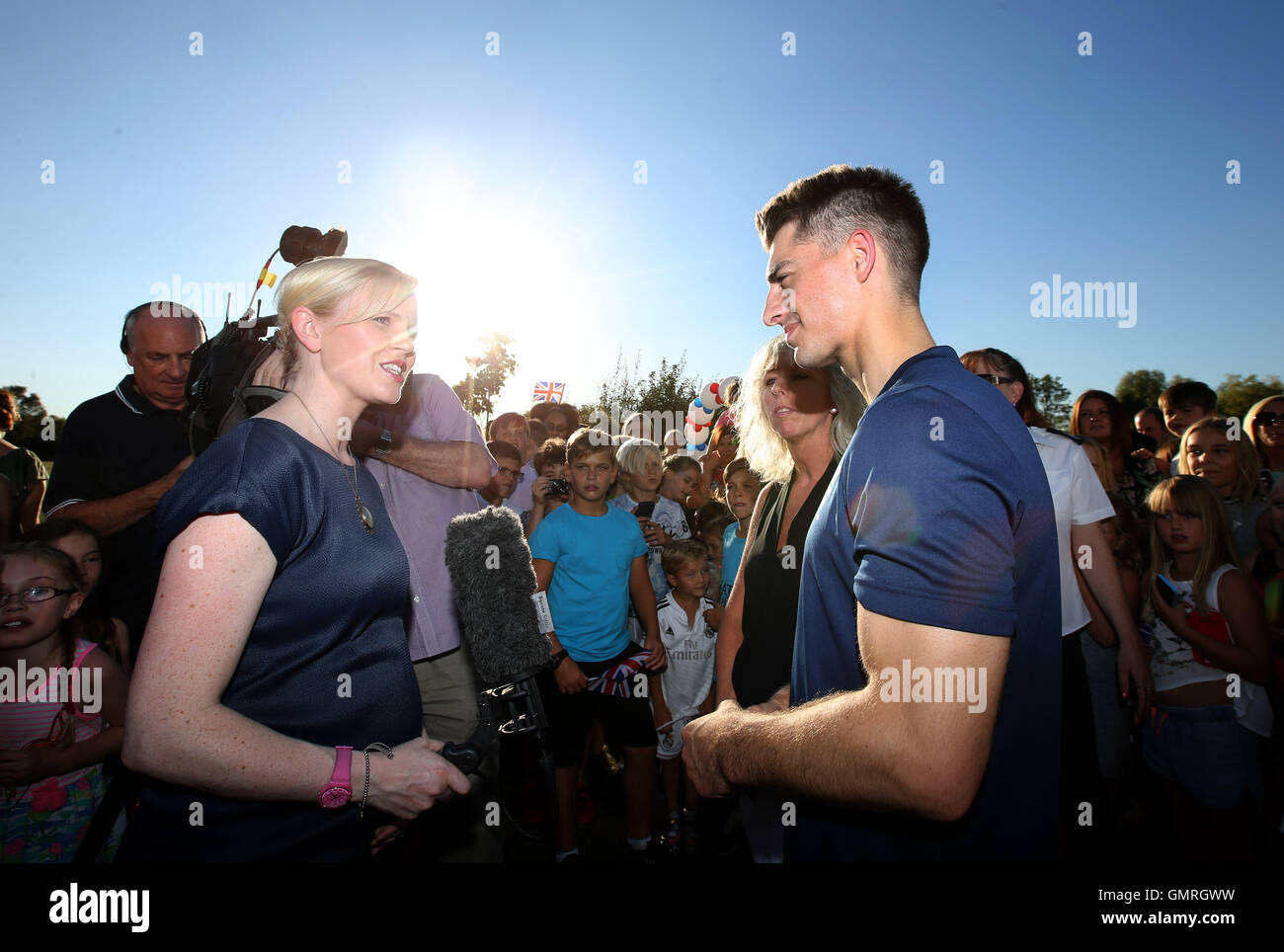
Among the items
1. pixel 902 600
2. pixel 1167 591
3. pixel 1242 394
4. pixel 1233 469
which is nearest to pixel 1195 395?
pixel 1233 469

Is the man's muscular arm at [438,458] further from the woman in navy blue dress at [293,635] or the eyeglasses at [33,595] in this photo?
the eyeglasses at [33,595]

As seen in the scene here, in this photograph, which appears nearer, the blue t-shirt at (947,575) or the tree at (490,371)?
the blue t-shirt at (947,575)

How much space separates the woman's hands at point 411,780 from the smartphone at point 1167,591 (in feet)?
13.1

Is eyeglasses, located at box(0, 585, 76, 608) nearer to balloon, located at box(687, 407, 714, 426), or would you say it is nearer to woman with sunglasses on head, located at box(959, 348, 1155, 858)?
woman with sunglasses on head, located at box(959, 348, 1155, 858)

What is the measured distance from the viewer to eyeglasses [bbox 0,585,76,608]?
8.46 ft

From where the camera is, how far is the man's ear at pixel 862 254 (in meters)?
1.50

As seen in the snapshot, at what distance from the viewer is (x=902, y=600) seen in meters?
1.02

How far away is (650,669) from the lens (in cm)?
436

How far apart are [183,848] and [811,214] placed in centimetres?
211

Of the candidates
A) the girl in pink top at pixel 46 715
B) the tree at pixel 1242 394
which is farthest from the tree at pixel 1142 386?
the girl in pink top at pixel 46 715

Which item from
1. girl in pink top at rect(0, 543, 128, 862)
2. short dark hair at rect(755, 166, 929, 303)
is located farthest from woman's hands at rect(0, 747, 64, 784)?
short dark hair at rect(755, 166, 929, 303)

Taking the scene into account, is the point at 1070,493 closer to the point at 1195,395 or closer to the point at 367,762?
the point at 1195,395

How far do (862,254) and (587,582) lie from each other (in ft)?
10.3
